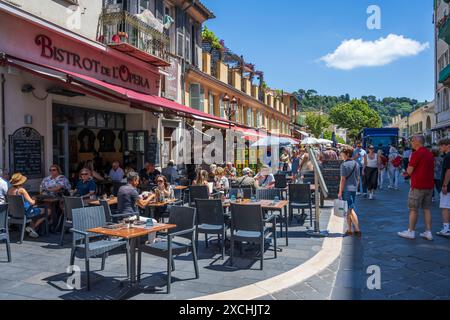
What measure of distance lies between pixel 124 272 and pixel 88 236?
0.99m

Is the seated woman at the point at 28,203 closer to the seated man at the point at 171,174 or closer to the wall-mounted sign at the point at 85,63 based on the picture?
the wall-mounted sign at the point at 85,63

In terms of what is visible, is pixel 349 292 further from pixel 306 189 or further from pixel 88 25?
pixel 88 25

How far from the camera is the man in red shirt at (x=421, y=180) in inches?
281

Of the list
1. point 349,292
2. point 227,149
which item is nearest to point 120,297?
point 349,292

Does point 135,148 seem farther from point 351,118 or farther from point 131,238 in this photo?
point 351,118

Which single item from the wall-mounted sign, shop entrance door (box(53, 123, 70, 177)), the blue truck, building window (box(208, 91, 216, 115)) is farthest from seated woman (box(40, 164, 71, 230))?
the blue truck

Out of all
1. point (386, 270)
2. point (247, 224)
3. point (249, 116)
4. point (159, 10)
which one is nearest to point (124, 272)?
point (247, 224)

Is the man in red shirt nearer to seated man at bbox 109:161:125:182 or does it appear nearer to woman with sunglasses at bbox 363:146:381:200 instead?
woman with sunglasses at bbox 363:146:381:200

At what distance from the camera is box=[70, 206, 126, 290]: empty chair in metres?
4.98

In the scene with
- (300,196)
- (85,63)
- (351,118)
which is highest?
(351,118)

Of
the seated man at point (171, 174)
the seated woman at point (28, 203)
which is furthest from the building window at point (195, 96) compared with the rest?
the seated woman at point (28, 203)

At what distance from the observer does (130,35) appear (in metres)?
12.2

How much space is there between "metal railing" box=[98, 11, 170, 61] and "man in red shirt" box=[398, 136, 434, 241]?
8593 mm

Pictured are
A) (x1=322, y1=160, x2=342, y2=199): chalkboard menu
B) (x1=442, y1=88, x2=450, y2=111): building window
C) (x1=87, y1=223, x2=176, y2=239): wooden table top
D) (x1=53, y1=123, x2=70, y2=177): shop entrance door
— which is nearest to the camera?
(x1=87, y1=223, x2=176, y2=239): wooden table top
